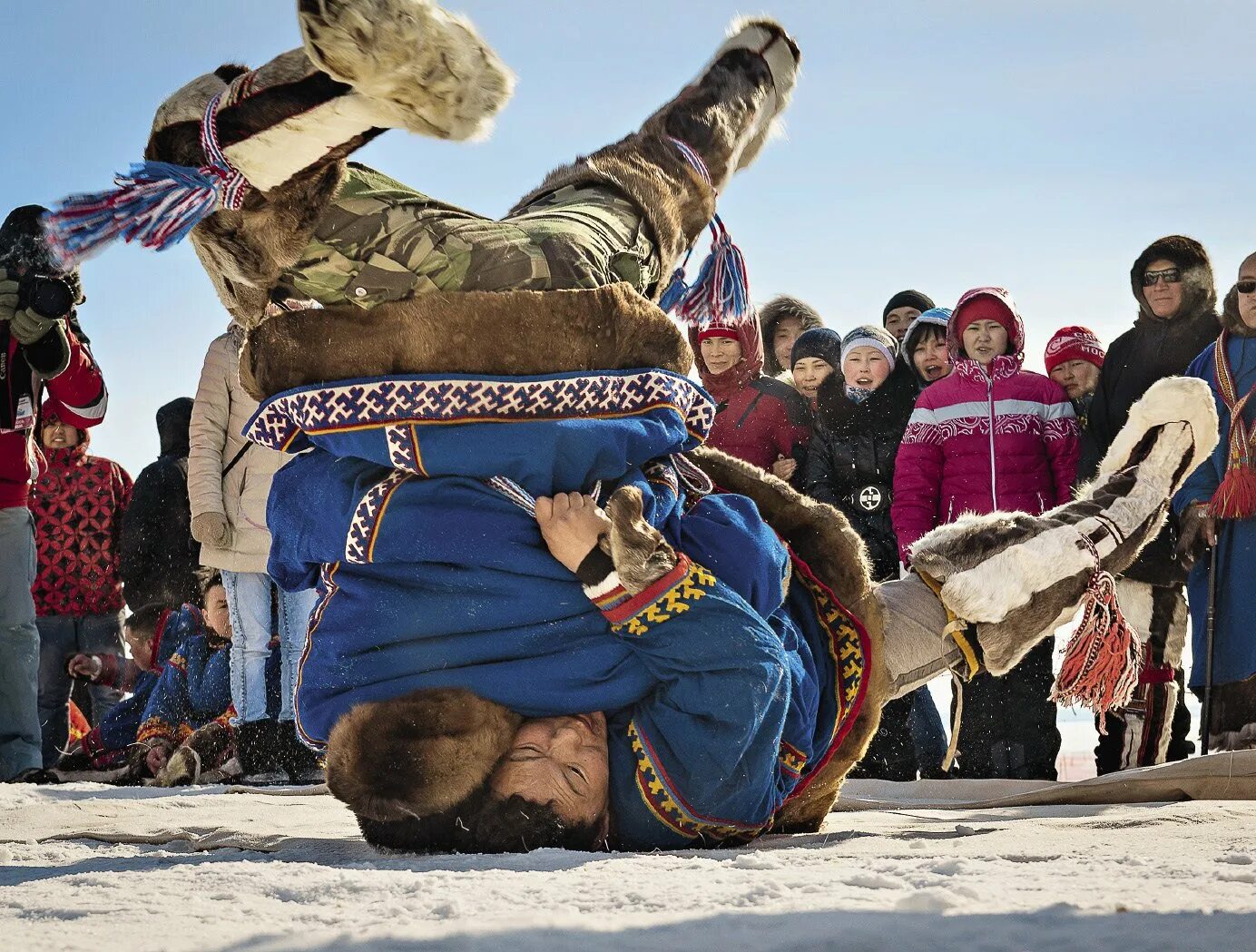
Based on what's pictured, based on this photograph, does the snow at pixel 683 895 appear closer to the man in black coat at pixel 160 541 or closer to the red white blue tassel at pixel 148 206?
the red white blue tassel at pixel 148 206

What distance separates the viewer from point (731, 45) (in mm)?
3320

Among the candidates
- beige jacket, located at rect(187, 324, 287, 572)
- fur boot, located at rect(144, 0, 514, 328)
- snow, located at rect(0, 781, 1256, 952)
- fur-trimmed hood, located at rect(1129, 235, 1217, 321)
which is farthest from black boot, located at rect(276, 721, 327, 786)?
fur-trimmed hood, located at rect(1129, 235, 1217, 321)

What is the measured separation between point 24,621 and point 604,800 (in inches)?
134

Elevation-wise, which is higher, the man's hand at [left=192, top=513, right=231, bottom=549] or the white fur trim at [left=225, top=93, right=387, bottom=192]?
the white fur trim at [left=225, top=93, right=387, bottom=192]

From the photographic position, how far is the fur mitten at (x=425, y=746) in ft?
7.54

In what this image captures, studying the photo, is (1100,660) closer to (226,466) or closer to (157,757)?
(226,466)

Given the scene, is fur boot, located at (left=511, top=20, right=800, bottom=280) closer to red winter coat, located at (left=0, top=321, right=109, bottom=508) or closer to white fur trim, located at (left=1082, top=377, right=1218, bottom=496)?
white fur trim, located at (left=1082, top=377, right=1218, bottom=496)

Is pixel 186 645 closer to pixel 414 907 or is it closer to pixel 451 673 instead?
pixel 451 673

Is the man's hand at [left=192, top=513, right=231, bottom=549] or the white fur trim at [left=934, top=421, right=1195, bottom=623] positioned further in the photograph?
the man's hand at [left=192, top=513, right=231, bottom=549]

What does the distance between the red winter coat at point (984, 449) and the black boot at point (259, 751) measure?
2471 millimetres

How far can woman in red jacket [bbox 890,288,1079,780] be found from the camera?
16.1ft

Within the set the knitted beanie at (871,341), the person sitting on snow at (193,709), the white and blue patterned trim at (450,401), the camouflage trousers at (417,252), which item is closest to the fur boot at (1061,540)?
the white and blue patterned trim at (450,401)

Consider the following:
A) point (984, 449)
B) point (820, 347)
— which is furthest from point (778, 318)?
point (984, 449)

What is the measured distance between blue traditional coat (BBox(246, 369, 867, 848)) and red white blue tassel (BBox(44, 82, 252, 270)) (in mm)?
360
